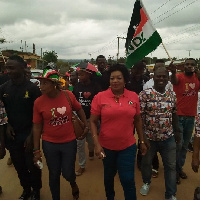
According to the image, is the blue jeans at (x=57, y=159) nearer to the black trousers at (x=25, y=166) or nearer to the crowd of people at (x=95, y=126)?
the crowd of people at (x=95, y=126)

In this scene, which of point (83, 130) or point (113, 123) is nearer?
point (113, 123)

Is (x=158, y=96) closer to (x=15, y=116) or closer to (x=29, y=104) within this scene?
(x=29, y=104)

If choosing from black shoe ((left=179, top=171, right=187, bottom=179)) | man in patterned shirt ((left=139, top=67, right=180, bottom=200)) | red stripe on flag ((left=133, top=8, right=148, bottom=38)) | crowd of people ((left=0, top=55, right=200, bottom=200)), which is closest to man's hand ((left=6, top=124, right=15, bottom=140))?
crowd of people ((left=0, top=55, right=200, bottom=200))

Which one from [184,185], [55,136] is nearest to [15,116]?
[55,136]

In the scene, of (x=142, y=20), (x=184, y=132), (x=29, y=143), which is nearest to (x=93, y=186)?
(x=29, y=143)

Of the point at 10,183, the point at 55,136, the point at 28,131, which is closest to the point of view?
the point at 55,136

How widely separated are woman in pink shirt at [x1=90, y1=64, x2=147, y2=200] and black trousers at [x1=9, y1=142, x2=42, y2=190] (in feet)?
3.56

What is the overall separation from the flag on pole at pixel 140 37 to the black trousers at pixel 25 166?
7.05 feet

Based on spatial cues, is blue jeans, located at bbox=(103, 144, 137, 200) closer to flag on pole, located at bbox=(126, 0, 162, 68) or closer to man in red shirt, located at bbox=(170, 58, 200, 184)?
man in red shirt, located at bbox=(170, 58, 200, 184)

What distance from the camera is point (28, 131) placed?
307 cm

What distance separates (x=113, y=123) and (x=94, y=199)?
4.92 ft

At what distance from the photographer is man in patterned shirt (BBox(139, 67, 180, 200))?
2977 millimetres

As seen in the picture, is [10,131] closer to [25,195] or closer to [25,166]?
[25,166]

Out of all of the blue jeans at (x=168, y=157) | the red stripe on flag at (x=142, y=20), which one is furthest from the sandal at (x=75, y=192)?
the red stripe on flag at (x=142, y=20)
